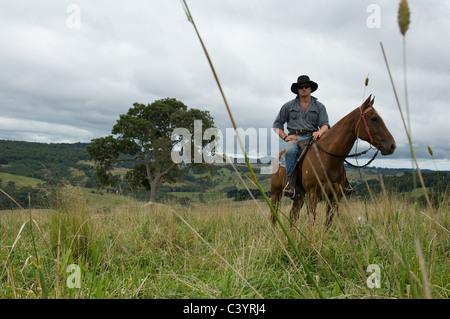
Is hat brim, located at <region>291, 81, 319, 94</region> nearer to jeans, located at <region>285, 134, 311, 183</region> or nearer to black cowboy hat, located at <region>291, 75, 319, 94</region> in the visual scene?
black cowboy hat, located at <region>291, 75, 319, 94</region>

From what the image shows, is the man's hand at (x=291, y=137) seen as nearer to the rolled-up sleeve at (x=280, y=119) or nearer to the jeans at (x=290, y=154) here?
the jeans at (x=290, y=154)

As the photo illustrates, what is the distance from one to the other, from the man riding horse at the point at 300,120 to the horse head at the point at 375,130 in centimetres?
99

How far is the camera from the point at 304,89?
6.25 meters

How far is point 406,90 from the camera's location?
0.82 m

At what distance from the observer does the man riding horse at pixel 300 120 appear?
5930 millimetres

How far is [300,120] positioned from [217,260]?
3.85 meters

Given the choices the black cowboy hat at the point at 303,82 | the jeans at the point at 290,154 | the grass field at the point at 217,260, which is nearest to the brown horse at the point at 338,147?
the jeans at the point at 290,154

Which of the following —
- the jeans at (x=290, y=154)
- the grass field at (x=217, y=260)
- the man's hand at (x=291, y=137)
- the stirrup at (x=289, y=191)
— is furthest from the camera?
the man's hand at (x=291, y=137)

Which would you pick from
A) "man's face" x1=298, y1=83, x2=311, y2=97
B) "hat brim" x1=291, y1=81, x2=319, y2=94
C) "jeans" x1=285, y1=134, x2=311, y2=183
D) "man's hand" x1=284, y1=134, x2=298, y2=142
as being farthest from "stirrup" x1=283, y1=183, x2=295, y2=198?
"hat brim" x1=291, y1=81, x2=319, y2=94

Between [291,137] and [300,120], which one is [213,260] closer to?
[291,137]

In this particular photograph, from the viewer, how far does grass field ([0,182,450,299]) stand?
6.27 feet
